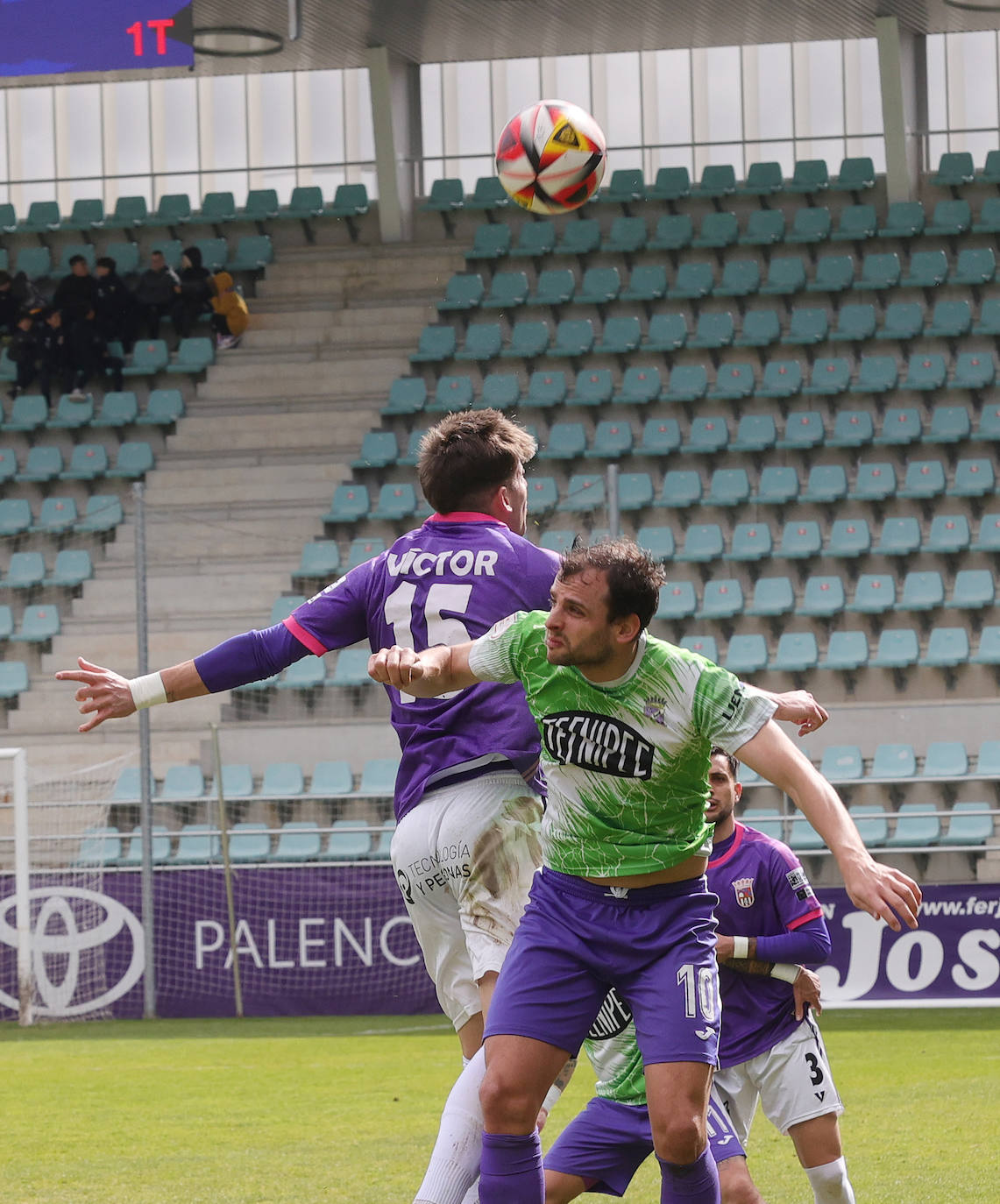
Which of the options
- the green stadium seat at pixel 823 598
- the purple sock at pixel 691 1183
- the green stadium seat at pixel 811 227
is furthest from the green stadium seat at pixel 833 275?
the purple sock at pixel 691 1183

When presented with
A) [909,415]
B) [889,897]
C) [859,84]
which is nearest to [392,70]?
[859,84]

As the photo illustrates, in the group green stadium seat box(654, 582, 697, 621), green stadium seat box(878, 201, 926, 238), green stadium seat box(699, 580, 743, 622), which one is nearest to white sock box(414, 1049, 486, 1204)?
green stadium seat box(654, 582, 697, 621)

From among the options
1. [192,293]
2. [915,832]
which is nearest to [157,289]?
[192,293]

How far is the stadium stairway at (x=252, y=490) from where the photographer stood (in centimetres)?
1673

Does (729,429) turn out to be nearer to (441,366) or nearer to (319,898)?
(441,366)

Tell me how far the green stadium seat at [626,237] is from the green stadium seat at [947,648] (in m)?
6.71

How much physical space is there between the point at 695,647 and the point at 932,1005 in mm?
4502

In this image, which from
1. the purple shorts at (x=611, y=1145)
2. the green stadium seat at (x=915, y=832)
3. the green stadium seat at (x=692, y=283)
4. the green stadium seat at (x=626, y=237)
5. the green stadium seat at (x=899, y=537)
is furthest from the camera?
the green stadium seat at (x=626, y=237)

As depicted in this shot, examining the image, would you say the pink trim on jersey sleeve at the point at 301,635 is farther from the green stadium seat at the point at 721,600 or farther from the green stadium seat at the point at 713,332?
the green stadium seat at the point at 713,332

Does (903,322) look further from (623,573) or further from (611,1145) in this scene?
(623,573)

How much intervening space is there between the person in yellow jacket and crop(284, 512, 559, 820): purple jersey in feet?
56.3

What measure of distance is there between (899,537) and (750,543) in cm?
147

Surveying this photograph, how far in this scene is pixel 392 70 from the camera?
2186 cm

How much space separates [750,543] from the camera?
17.5 meters
